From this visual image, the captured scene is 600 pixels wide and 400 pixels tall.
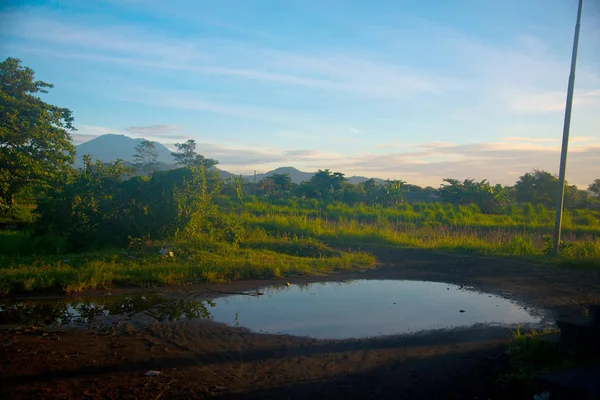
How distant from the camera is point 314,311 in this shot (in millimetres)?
8180

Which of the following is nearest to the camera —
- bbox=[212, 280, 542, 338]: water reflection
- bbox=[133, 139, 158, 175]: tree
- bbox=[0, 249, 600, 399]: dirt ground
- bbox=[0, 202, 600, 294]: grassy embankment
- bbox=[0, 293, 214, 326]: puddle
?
bbox=[0, 249, 600, 399]: dirt ground

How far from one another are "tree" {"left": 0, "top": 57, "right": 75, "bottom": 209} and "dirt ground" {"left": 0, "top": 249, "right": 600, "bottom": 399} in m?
14.5

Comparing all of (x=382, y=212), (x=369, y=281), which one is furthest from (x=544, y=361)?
(x=382, y=212)

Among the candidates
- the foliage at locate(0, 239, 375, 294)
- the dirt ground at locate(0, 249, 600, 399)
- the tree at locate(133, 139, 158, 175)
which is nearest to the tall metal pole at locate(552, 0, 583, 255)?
the foliage at locate(0, 239, 375, 294)

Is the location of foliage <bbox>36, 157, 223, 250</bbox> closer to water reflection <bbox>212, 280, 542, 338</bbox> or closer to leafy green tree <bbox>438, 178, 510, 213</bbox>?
water reflection <bbox>212, 280, 542, 338</bbox>

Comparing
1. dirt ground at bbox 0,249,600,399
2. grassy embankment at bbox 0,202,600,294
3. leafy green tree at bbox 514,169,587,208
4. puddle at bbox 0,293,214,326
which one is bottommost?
puddle at bbox 0,293,214,326

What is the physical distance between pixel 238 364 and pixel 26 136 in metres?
20.0

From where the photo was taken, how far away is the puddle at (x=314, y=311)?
7082mm

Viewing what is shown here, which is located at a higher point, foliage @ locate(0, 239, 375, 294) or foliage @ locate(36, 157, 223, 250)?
foliage @ locate(36, 157, 223, 250)

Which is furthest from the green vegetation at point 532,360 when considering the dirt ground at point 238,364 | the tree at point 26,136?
the tree at point 26,136

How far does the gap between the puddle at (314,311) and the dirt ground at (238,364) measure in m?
0.53

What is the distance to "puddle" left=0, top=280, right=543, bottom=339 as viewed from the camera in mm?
7082

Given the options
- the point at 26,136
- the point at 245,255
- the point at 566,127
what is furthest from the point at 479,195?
the point at 26,136

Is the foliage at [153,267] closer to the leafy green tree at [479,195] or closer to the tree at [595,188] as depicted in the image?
the leafy green tree at [479,195]
